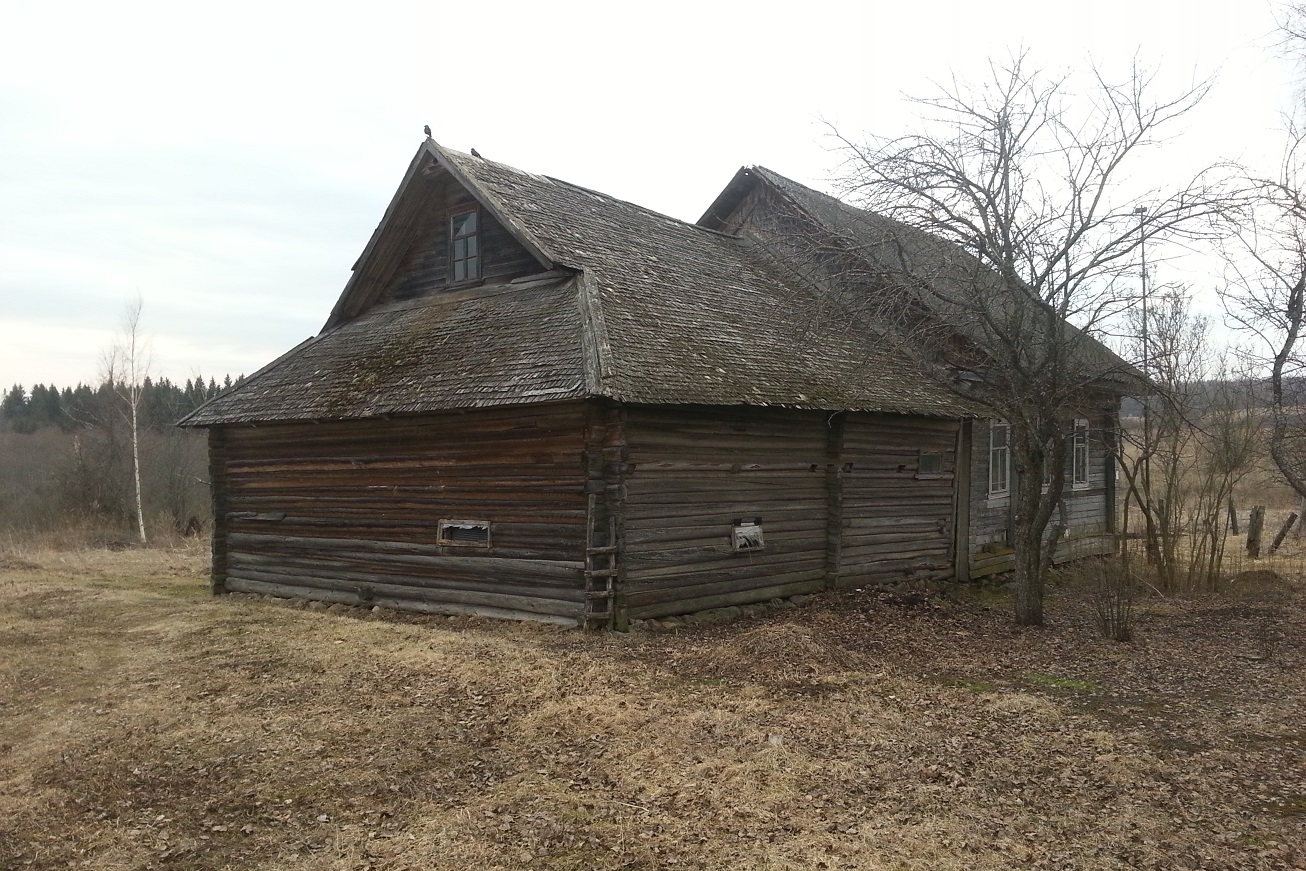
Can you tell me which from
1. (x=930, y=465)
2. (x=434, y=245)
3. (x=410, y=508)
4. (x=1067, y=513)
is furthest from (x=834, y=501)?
(x=1067, y=513)

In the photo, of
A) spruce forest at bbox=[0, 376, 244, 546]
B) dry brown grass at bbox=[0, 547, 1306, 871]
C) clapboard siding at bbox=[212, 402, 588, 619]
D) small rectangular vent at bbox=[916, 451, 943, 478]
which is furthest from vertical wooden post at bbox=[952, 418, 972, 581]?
spruce forest at bbox=[0, 376, 244, 546]

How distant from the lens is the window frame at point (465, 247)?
1559cm

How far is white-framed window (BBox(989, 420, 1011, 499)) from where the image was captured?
1841 centimetres

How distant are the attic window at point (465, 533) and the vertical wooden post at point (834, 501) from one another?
5365 millimetres

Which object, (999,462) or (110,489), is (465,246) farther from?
(110,489)

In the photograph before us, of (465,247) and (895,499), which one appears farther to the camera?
(465,247)

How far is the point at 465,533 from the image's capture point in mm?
13164

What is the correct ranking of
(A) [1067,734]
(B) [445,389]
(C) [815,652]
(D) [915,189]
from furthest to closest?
(B) [445,389]
(D) [915,189]
(C) [815,652]
(A) [1067,734]

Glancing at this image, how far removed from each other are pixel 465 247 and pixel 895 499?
8512mm

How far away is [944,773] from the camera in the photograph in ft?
21.9

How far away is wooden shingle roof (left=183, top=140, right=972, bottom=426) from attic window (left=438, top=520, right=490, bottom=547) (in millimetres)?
1750

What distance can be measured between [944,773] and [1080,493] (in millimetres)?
16449

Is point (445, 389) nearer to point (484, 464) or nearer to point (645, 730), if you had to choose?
point (484, 464)

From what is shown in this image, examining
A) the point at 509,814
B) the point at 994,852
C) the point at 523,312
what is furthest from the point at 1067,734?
the point at 523,312
